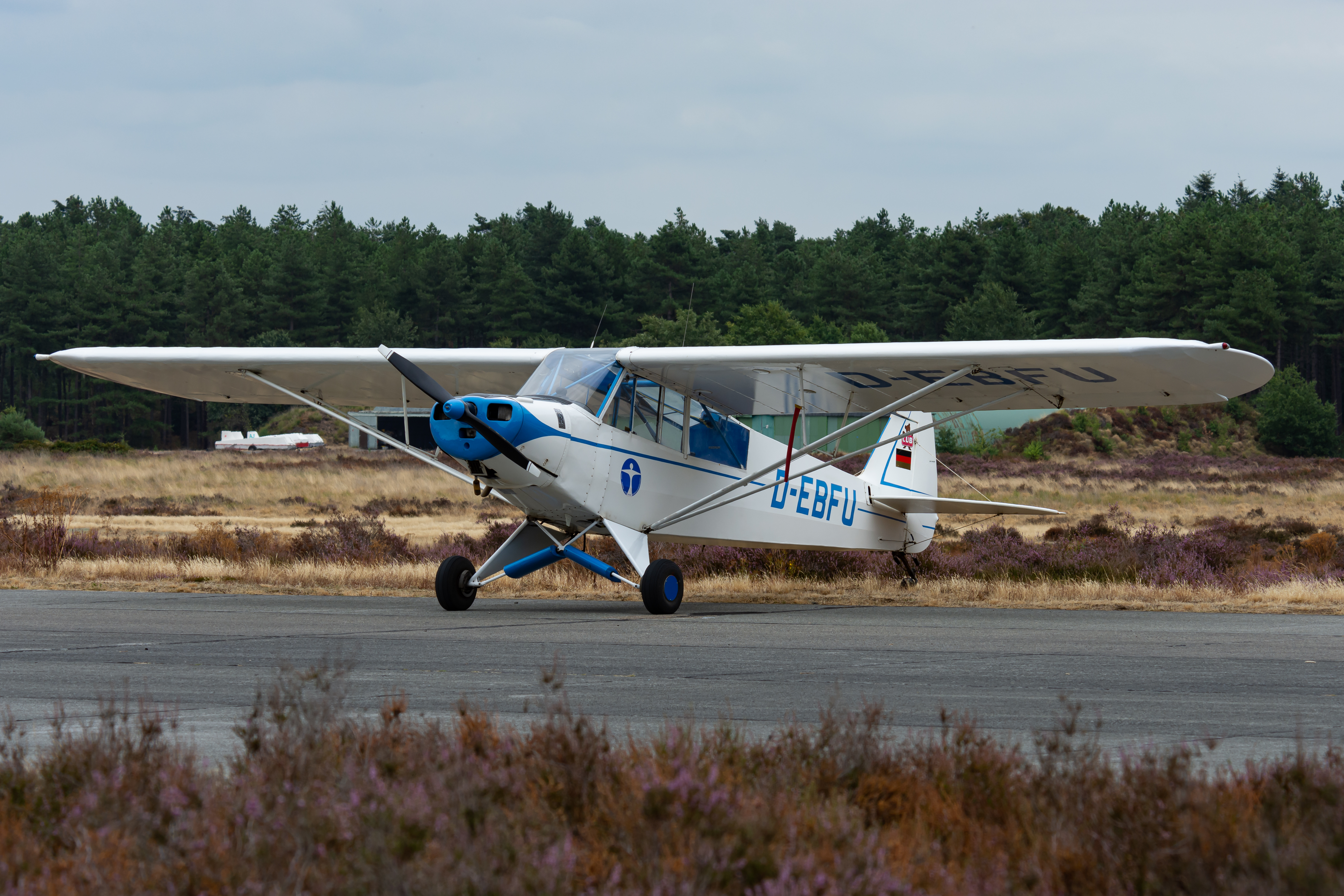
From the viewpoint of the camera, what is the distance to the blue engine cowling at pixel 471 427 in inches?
510

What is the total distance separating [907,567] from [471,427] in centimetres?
876

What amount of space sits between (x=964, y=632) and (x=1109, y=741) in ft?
20.3

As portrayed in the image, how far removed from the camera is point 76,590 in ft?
56.1

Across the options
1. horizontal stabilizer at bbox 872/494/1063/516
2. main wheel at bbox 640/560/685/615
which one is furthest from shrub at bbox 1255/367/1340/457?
main wheel at bbox 640/560/685/615

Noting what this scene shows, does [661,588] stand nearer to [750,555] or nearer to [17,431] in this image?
[750,555]

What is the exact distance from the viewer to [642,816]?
383 centimetres

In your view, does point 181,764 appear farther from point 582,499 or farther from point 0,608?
point 0,608

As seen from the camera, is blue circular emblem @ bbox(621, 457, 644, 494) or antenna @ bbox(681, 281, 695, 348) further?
antenna @ bbox(681, 281, 695, 348)

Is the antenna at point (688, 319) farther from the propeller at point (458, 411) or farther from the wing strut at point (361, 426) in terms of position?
the wing strut at point (361, 426)

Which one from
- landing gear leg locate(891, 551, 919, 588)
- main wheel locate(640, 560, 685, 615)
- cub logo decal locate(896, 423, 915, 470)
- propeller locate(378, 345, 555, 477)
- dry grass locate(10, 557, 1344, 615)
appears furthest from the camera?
cub logo decal locate(896, 423, 915, 470)

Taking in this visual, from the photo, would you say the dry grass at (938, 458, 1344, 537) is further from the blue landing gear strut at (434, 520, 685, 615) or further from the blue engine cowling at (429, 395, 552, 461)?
the blue engine cowling at (429, 395, 552, 461)

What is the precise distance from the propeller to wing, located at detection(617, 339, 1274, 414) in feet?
7.25

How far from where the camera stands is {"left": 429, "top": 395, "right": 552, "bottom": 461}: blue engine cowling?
42.5ft

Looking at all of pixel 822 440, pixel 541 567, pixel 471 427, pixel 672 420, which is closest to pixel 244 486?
pixel 672 420
